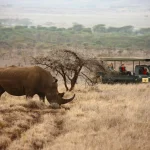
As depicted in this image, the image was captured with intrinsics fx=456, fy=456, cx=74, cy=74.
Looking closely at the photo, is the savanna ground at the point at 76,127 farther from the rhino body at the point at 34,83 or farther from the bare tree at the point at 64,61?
the bare tree at the point at 64,61

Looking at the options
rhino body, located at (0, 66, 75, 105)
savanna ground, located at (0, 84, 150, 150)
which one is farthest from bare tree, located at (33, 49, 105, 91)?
rhino body, located at (0, 66, 75, 105)

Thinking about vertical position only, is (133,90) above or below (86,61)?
below

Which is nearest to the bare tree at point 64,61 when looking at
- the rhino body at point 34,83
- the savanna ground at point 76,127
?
the savanna ground at point 76,127

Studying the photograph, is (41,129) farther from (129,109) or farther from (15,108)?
(129,109)

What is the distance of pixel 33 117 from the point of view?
49.0 feet

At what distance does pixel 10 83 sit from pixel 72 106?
276 cm

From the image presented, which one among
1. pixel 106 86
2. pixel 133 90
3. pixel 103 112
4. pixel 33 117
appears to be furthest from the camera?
pixel 106 86

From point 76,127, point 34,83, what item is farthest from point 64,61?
point 76,127

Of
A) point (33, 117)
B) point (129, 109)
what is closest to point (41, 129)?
point (33, 117)

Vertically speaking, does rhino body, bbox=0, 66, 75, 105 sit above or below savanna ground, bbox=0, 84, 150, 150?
above

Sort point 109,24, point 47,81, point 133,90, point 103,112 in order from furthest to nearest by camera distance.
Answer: point 109,24, point 133,90, point 47,81, point 103,112

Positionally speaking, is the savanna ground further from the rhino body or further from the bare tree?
the bare tree

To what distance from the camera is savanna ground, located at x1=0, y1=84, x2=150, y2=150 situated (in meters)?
11.8

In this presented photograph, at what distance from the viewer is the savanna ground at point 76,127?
11.8 m
